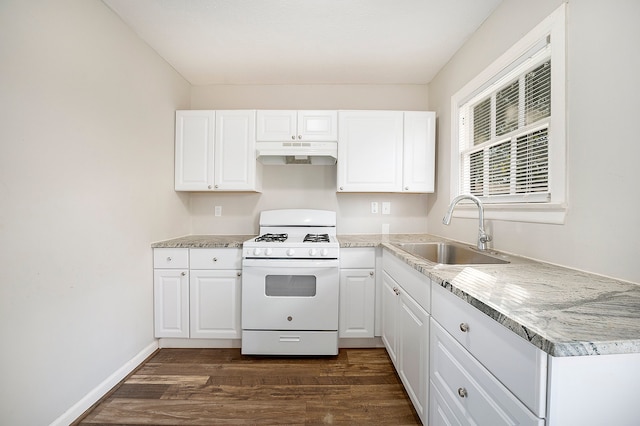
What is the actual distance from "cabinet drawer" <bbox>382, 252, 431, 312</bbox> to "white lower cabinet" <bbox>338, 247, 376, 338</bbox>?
189 millimetres

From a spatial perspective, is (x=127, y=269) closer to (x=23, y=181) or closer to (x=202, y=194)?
(x=23, y=181)

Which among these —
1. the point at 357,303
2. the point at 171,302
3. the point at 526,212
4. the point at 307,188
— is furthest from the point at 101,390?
→ the point at 526,212

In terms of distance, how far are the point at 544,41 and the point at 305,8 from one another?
4.47 feet

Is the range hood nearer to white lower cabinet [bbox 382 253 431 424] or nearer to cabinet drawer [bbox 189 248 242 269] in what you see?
cabinet drawer [bbox 189 248 242 269]

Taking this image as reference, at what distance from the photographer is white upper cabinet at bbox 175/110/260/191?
8.07 ft

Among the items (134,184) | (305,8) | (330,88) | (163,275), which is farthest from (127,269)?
(330,88)

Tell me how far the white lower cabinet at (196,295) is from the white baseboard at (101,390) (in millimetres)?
197

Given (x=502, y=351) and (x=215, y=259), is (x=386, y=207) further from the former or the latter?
(x=502, y=351)

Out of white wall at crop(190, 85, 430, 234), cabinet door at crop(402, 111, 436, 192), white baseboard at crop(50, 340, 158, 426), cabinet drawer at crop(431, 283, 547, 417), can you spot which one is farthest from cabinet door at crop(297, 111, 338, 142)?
white baseboard at crop(50, 340, 158, 426)

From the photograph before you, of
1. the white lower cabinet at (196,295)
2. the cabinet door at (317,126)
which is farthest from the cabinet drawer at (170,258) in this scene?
the cabinet door at (317,126)

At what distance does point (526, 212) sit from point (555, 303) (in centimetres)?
84

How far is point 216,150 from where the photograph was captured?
247cm

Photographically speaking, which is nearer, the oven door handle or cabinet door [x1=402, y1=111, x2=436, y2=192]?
the oven door handle

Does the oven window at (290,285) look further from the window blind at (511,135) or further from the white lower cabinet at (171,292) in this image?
the window blind at (511,135)
